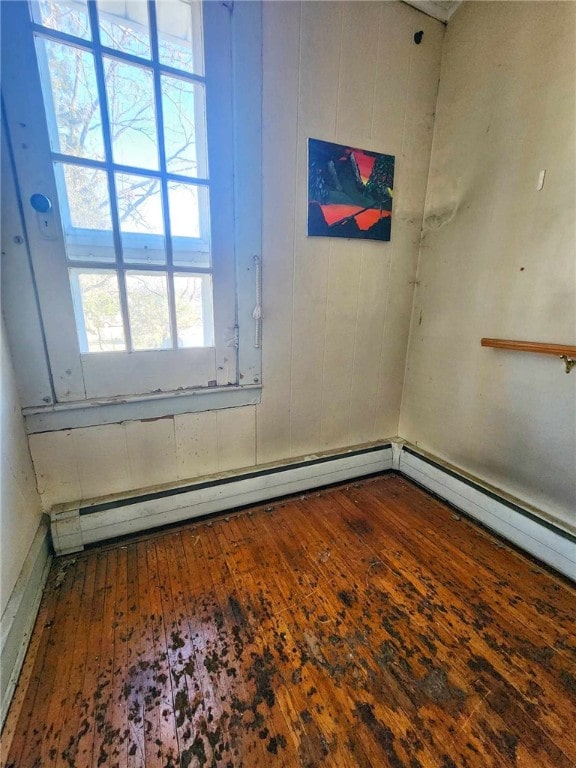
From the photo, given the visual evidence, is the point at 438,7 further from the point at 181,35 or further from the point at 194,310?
the point at 194,310

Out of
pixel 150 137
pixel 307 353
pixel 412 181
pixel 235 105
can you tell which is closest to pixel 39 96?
pixel 150 137

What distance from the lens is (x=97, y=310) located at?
1.23 metres

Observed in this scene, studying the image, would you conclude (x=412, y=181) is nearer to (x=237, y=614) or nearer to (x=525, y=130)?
(x=525, y=130)

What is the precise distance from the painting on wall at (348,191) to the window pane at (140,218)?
676 millimetres

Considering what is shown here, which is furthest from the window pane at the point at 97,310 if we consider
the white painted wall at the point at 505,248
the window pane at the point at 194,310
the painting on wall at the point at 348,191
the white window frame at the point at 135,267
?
the white painted wall at the point at 505,248

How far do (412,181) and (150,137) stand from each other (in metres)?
1.30

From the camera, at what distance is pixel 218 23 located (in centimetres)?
118

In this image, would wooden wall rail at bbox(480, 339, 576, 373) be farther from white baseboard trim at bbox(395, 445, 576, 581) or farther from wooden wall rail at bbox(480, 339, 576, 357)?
white baseboard trim at bbox(395, 445, 576, 581)

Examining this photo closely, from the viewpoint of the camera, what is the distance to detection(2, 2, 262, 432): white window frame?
104 centimetres

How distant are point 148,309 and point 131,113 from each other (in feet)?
2.24

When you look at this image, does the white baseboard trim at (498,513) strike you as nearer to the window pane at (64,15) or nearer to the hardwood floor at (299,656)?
the hardwood floor at (299,656)

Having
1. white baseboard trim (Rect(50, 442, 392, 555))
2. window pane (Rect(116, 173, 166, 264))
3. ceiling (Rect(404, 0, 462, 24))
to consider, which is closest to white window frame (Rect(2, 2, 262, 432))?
window pane (Rect(116, 173, 166, 264))

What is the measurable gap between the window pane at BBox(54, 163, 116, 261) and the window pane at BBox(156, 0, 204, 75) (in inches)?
19.9

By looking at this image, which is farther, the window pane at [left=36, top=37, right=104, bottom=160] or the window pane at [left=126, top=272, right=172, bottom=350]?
the window pane at [left=126, top=272, right=172, bottom=350]
